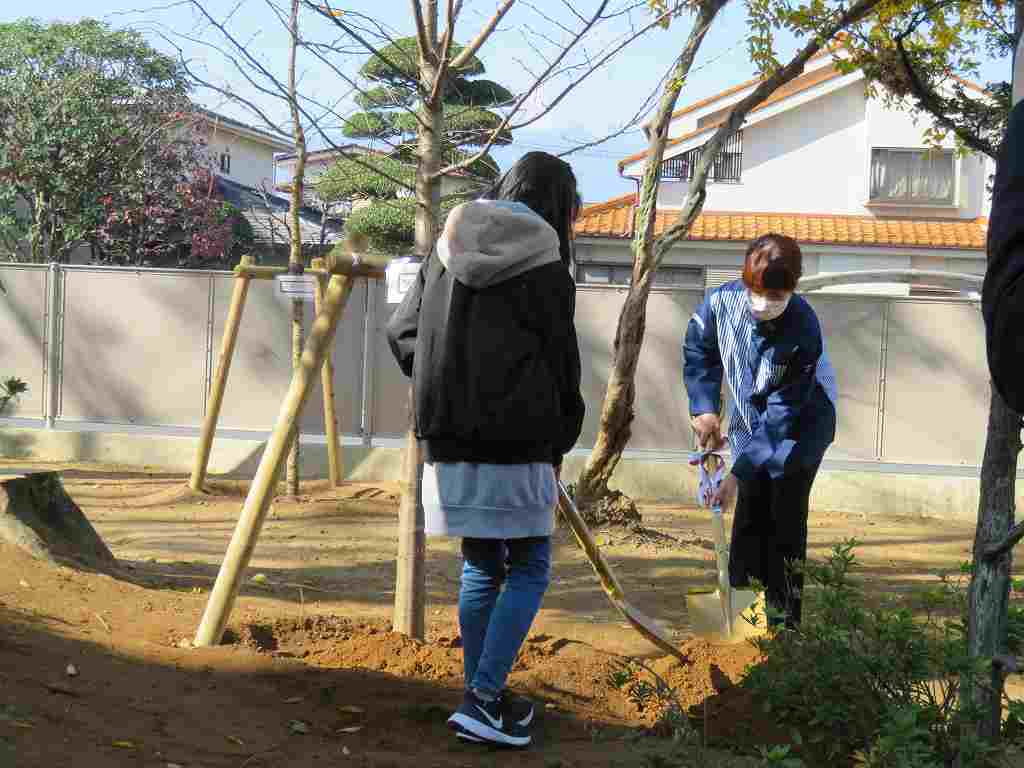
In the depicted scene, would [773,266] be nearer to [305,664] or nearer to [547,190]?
[547,190]

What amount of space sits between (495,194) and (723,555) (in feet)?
5.84

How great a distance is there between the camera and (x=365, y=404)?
11.5 meters

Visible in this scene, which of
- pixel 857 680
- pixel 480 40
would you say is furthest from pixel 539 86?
pixel 857 680

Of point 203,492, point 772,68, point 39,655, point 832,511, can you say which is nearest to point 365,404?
point 203,492

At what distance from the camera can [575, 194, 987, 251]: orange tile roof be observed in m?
30.0

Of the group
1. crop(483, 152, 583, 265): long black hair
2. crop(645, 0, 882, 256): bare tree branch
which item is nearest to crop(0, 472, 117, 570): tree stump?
crop(483, 152, 583, 265): long black hair

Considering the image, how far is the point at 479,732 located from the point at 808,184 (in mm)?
31124

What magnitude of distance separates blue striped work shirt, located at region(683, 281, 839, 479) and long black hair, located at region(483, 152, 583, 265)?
44.8 inches

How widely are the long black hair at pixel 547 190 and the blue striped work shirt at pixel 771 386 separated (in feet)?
3.73

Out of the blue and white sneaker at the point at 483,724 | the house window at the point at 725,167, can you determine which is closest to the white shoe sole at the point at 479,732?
the blue and white sneaker at the point at 483,724

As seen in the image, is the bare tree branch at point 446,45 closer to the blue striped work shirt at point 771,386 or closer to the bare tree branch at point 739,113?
the blue striped work shirt at point 771,386

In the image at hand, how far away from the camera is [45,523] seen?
555 cm

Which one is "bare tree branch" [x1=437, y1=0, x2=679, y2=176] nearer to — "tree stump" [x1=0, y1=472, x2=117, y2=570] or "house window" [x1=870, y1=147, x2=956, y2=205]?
"tree stump" [x1=0, y1=472, x2=117, y2=570]

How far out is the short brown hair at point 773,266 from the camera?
14.9 feet
